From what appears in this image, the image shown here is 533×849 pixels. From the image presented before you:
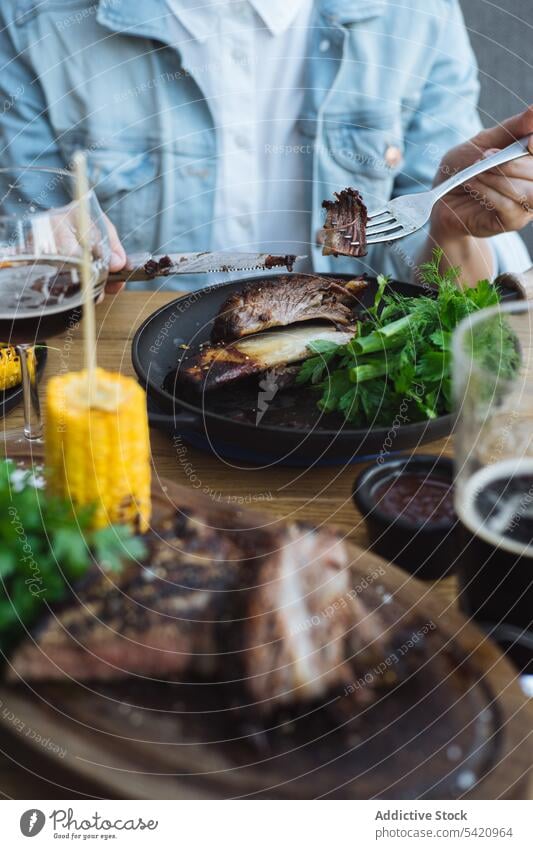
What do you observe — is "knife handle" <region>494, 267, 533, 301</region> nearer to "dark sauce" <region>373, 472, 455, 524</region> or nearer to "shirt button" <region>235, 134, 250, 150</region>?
"dark sauce" <region>373, 472, 455, 524</region>

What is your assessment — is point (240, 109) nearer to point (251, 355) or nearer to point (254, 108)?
point (254, 108)

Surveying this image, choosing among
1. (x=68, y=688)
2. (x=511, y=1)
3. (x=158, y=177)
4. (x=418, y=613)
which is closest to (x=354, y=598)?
(x=418, y=613)

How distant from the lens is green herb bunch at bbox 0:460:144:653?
0.42m

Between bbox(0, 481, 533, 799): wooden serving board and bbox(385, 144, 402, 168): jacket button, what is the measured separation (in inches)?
47.0

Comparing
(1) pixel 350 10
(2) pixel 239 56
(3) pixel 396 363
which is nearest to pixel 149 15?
(2) pixel 239 56

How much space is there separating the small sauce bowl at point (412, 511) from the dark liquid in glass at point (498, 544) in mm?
40

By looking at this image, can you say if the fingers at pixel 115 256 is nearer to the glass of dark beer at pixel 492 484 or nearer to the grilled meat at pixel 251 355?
the grilled meat at pixel 251 355

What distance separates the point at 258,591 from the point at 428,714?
0.34 feet

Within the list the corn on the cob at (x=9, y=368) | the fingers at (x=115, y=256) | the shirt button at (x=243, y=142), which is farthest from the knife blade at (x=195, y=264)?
the shirt button at (x=243, y=142)

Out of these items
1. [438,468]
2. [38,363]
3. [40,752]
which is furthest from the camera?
[38,363]

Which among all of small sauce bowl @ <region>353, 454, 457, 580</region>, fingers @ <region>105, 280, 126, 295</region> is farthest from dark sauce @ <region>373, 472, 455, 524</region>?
fingers @ <region>105, 280, 126, 295</region>

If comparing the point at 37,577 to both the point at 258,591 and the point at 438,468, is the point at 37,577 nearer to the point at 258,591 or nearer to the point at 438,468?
the point at 258,591

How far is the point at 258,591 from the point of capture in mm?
416

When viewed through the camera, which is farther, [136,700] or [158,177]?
[158,177]
